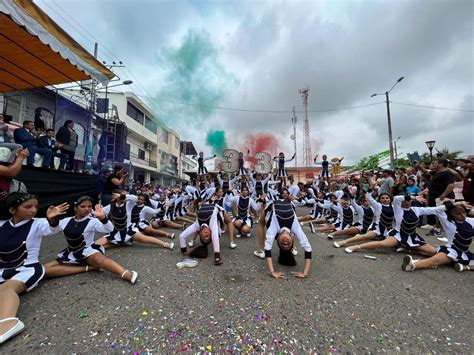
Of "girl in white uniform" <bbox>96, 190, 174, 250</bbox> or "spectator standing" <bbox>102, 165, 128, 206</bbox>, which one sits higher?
"spectator standing" <bbox>102, 165, 128, 206</bbox>

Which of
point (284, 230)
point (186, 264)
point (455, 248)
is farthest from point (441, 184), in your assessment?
point (186, 264)

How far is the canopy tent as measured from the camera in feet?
14.9

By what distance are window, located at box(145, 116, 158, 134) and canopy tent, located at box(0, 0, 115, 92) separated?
2377cm

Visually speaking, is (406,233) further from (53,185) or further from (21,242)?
(53,185)

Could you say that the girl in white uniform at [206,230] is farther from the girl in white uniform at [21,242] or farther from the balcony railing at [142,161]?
the balcony railing at [142,161]

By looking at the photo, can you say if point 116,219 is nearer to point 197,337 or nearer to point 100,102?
point 197,337

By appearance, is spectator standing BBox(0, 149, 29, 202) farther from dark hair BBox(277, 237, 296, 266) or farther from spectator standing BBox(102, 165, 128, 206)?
dark hair BBox(277, 237, 296, 266)

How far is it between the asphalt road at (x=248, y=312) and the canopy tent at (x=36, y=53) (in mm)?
5076

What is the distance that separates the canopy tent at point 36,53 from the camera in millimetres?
4531

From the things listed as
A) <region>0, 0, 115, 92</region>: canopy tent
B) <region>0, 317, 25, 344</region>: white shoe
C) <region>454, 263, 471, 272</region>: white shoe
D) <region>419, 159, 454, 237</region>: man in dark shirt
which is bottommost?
<region>0, 317, 25, 344</region>: white shoe

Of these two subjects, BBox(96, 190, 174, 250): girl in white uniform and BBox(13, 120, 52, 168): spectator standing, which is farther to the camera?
BBox(13, 120, 52, 168): spectator standing

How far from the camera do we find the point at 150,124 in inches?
1211

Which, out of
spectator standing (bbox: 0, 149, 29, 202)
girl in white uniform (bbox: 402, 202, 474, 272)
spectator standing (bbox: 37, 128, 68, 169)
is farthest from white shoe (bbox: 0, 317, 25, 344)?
spectator standing (bbox: 37, 128, 68, 169)

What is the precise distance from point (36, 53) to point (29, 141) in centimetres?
224
